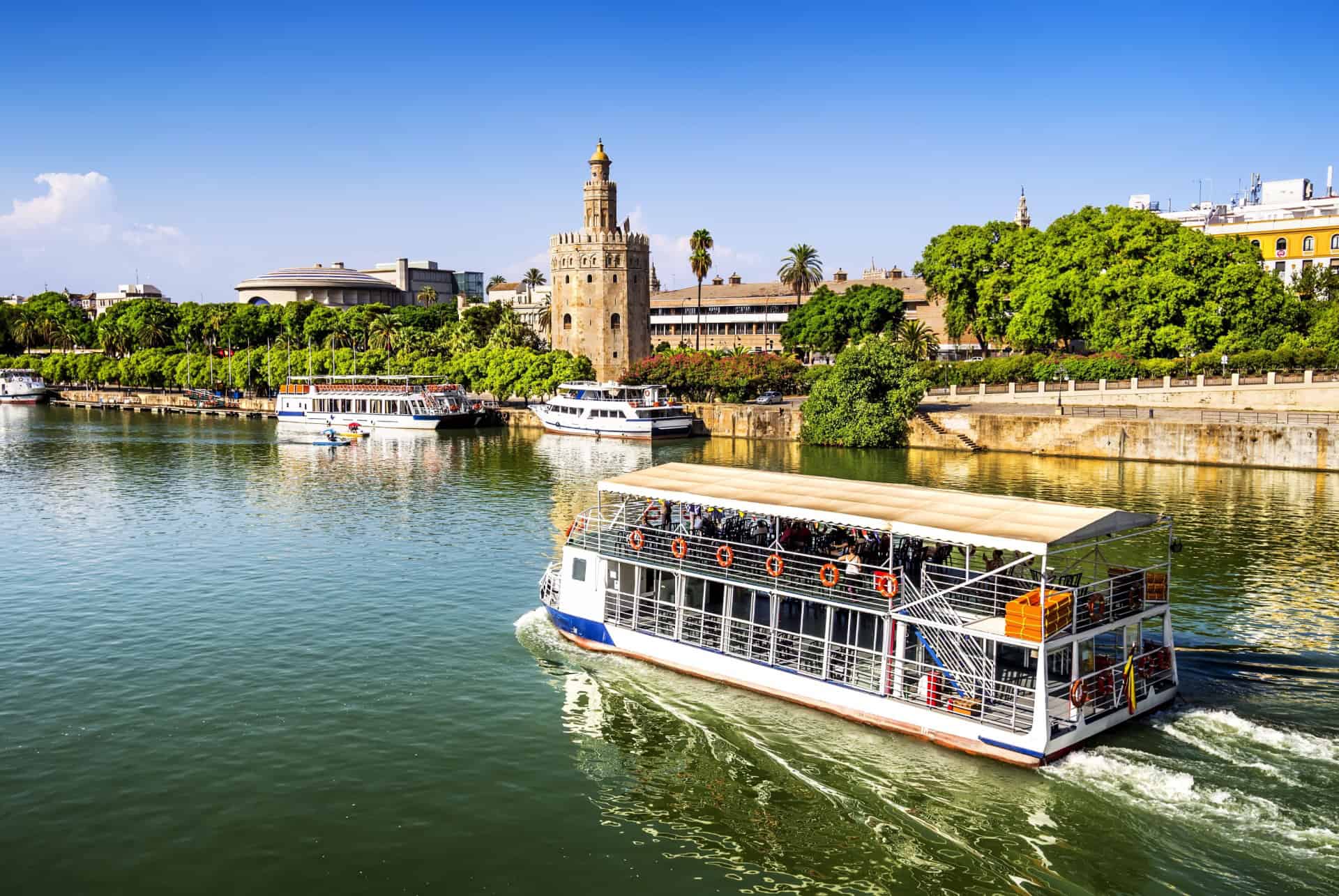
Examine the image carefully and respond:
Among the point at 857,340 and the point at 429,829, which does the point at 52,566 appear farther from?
the point at 857,340

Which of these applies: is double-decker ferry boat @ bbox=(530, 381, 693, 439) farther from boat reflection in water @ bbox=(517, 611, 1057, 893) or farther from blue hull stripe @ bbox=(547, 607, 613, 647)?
boat reflection in water @ bbox=(517, 611, 1057, 893)

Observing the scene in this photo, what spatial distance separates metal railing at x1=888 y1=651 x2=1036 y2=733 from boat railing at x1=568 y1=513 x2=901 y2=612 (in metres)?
1.68

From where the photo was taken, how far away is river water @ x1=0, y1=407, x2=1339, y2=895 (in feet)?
64.8

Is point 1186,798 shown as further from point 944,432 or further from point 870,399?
point 870,399

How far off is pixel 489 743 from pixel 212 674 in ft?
31.1

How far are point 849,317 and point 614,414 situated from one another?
3955 cm

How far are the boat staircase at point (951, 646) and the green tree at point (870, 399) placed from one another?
62573mm

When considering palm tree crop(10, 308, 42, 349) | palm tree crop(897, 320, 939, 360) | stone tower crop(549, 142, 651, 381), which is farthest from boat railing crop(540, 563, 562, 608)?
palm tree crop(10, 308, 42, 349)

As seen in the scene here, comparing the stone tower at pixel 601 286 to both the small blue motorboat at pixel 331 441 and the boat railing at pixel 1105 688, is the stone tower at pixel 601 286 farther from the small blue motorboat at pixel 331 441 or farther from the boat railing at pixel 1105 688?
Answer: the boat railing at pixel 1105 688

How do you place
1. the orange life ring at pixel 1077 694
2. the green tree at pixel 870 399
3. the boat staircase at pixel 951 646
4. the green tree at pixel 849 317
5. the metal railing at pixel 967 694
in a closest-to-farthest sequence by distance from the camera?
the orange life ring at pixel 1077 694 < the metal railing at pixel 967 694 < the boat staircase at pixel 951 646 < the green tree at pixel 870 399 < the green tree at pixel 849 317

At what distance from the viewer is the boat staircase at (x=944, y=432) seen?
3378 inches

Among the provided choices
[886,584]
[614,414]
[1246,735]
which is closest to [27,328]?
[614,414]

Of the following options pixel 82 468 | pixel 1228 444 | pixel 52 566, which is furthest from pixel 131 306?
pixel 1228 444

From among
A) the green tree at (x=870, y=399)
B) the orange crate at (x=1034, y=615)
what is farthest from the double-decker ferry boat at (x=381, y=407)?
the orange crate at (x=1034, y=615)
